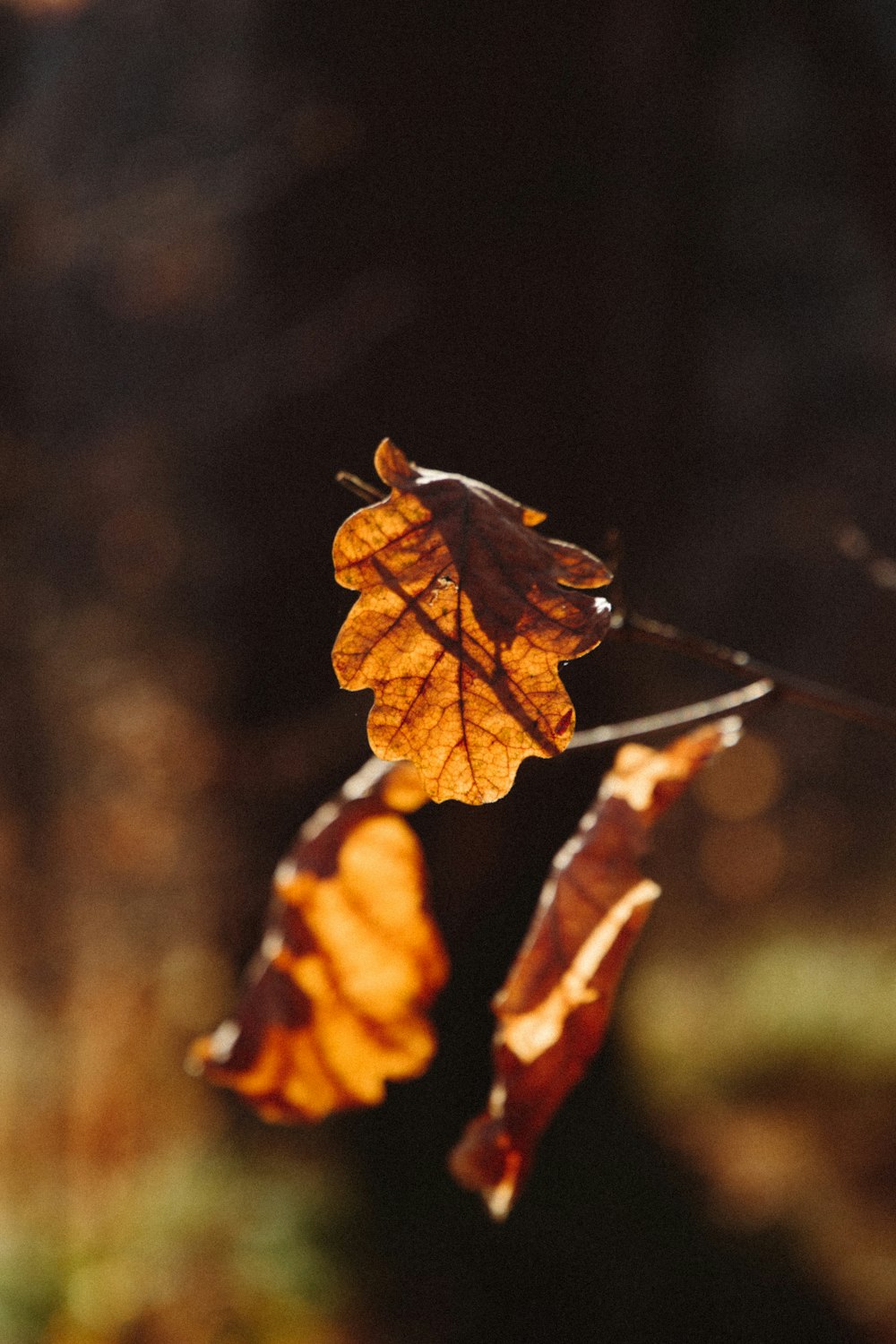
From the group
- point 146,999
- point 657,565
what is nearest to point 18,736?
point 146,999

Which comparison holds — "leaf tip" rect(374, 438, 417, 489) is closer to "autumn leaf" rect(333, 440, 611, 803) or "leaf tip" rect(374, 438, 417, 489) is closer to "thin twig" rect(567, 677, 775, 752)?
"autumn leaf" rect(333, 440, 611, 803)

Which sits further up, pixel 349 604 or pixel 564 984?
pixel 564 984

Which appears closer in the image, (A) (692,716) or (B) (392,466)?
(B) (392,466)

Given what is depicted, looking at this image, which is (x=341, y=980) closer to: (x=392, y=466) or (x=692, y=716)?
(x=692, y=716)

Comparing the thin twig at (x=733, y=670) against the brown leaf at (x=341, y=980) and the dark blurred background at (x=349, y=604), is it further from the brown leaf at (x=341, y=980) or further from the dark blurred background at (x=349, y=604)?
the dark blurred background at (x=349, y=604)

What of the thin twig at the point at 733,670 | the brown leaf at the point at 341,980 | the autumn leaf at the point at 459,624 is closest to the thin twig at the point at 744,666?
the thin twig at the point at 733,670

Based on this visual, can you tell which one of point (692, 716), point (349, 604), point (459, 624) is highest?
point (459, 624)

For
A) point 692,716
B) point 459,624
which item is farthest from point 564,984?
point 459,624

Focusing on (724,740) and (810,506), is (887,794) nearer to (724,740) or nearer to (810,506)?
(810,506)
